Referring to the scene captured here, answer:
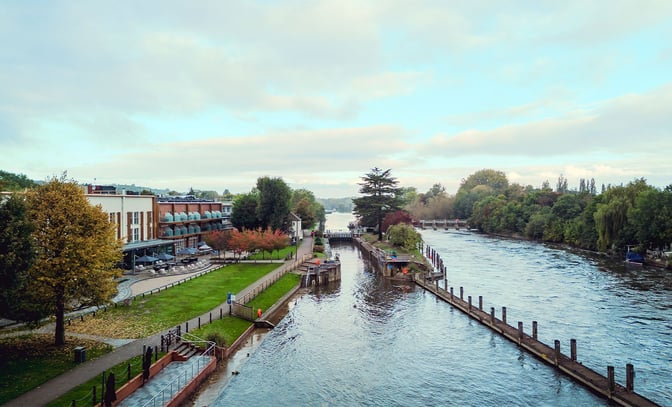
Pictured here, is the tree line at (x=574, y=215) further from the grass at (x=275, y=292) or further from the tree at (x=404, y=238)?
the grass at (x=275, y=292)

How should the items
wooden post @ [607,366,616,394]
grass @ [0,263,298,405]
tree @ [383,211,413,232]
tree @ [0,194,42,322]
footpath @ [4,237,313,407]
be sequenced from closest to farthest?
footpath @ [4,237,313,407] → tree @ [0,194,42,322] → grass @ [0,263,298,405] → wooden post @ [607,366,616,394] → tree @ [383,211,413,232]

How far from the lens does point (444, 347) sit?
36.4 m

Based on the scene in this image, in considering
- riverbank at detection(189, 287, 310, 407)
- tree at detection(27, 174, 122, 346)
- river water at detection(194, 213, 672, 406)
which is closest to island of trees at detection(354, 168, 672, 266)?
river water at detection(194, 213, 672, 406)

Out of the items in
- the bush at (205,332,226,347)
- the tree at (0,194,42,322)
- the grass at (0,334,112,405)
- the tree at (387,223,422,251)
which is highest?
the tree at (0,194,42,322)

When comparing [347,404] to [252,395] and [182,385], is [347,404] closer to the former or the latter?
[252,395]

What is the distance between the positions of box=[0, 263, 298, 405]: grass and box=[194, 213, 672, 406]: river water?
6.27 metres

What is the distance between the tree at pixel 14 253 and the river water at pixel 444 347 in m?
11.6

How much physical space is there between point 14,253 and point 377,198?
10038 centimetres

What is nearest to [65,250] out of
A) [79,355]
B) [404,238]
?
[79,355]

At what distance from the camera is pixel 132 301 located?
138 ft

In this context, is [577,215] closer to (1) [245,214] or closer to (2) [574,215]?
(2) [574,215]

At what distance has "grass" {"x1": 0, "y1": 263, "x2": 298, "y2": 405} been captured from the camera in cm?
2402

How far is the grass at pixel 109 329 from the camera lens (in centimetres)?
2402

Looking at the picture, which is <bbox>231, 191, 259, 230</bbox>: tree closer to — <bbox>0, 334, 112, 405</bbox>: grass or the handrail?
the handrail
